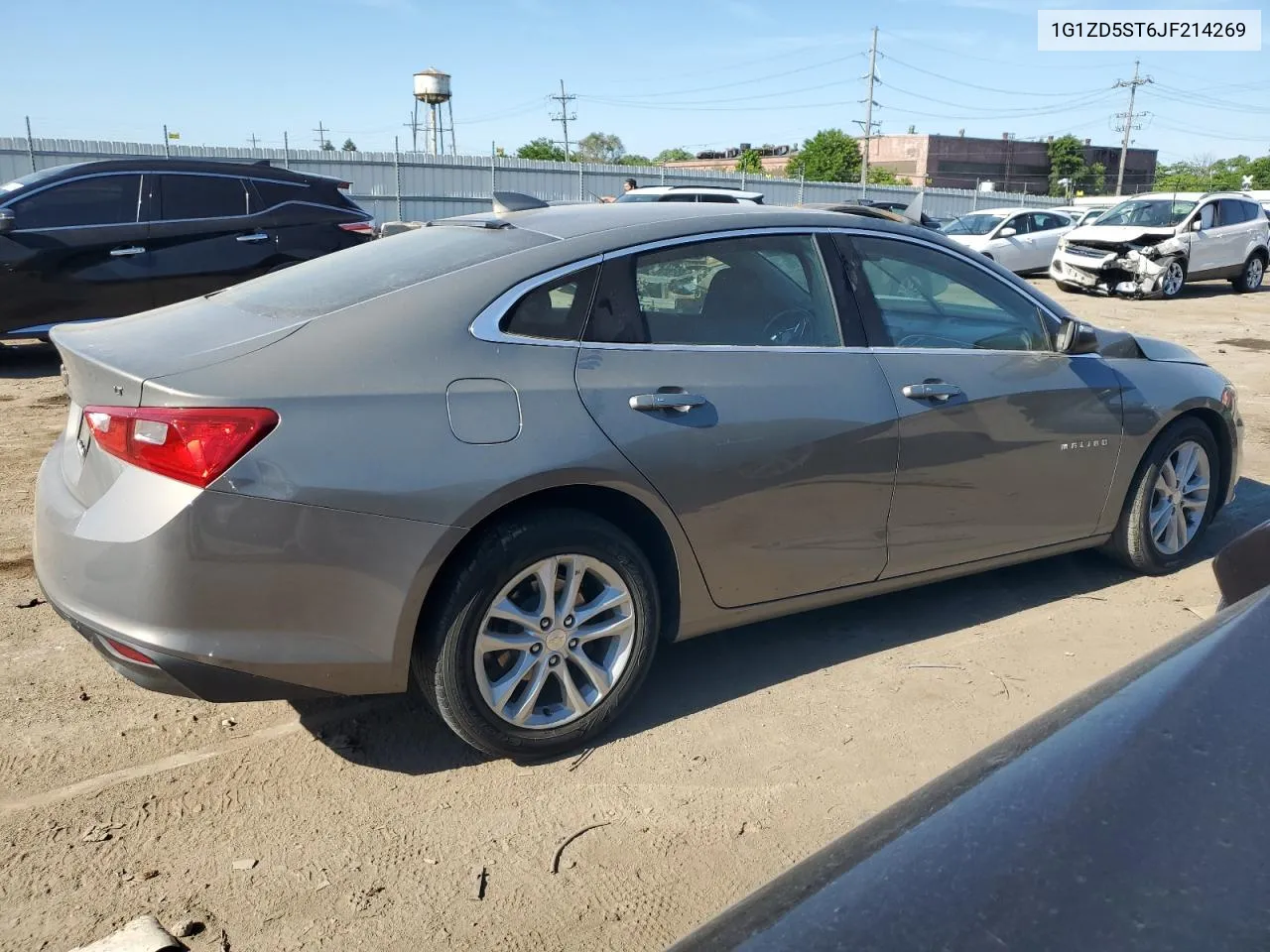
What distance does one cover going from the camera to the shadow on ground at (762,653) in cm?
332

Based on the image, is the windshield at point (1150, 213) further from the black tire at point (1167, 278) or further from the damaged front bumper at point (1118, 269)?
the damaged front bumper at point (1118, 269)

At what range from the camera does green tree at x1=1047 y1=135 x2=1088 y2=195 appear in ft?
316

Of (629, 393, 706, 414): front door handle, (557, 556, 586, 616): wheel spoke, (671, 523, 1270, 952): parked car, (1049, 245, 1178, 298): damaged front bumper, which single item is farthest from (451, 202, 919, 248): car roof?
(1049, 245, 1178, 298): damaged front bumper

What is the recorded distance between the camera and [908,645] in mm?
4055

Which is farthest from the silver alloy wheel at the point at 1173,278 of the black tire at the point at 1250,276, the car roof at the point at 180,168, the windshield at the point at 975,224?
the car roof at the point at 180,168

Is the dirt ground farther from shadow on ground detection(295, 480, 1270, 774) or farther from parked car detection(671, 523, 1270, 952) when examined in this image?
parked car detection(671, 523, 1270, 952)

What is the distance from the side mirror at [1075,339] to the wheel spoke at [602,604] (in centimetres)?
221

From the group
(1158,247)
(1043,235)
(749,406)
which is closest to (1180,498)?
(749,406)

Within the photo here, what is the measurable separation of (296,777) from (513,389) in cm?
129

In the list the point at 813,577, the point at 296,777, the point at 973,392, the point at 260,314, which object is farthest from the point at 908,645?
the point at 260,314

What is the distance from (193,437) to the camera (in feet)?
8.71

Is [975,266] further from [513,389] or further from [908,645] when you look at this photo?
[513,389]

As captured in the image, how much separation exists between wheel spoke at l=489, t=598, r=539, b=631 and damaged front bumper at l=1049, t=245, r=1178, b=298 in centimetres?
1784

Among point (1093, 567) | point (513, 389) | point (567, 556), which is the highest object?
point (513, 389)
